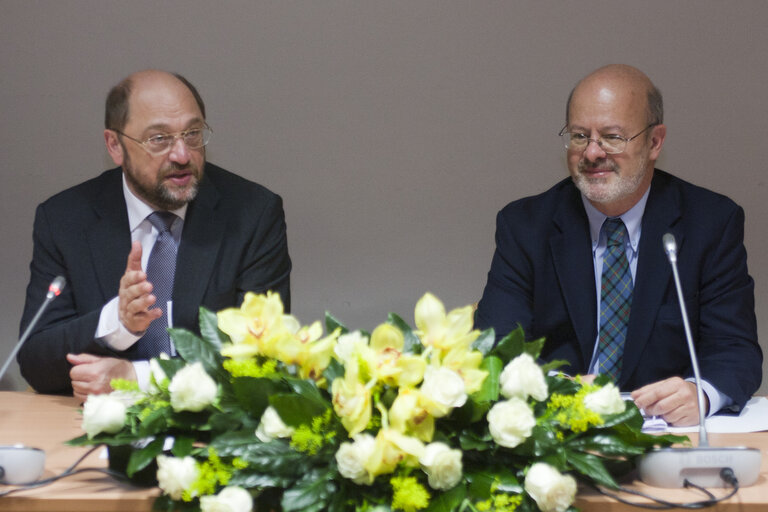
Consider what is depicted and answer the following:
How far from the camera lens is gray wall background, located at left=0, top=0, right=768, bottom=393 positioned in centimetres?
372

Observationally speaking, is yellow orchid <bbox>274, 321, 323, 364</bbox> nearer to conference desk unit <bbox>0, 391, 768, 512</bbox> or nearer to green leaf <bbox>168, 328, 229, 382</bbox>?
green leaf <bbox>168, 328, 229, 382</bbox>

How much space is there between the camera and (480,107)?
148 inches

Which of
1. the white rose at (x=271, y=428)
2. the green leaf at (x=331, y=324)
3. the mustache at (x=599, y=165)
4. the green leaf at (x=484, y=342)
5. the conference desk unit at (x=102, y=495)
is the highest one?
the mustache at (x=599, y=165)

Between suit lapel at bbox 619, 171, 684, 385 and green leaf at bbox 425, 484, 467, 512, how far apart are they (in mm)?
1265

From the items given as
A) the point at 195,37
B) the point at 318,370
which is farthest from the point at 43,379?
the point at 195,37

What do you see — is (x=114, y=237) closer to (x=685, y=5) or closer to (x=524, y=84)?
(x=524, y=84)

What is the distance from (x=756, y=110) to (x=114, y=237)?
2.42 meters

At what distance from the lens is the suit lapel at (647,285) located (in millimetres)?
2602

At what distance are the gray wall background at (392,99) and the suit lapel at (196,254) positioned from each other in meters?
0.95

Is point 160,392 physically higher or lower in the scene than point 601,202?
lower

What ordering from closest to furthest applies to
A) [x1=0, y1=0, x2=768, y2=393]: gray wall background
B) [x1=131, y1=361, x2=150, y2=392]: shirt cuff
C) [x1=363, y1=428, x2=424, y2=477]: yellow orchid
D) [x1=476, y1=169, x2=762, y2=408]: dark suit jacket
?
[x1=363, y1=428, x2=424, y2=477]: yellow orchid, [x1=131, y1=361, x2=150, y2=392]: shirt cuff, [x1=476, y1=169, x2=762, y2=408]: dark suit jacket, [x1=0, y1=0, x2=768, y2=393]: gray wall background

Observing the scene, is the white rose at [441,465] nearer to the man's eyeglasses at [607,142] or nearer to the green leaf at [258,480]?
the green leaf at [258,480]

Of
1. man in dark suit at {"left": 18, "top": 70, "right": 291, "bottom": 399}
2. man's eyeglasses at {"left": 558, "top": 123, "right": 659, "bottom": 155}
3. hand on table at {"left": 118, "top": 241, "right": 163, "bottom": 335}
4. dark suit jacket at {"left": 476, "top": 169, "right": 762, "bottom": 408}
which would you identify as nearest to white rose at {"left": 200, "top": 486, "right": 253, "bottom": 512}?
hand on table at {"left": 118, "top": 241, "right": 163, "bottom": 335}

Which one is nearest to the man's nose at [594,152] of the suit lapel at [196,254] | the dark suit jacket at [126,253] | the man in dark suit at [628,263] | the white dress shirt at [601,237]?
the man in dark suit at [628,263]
